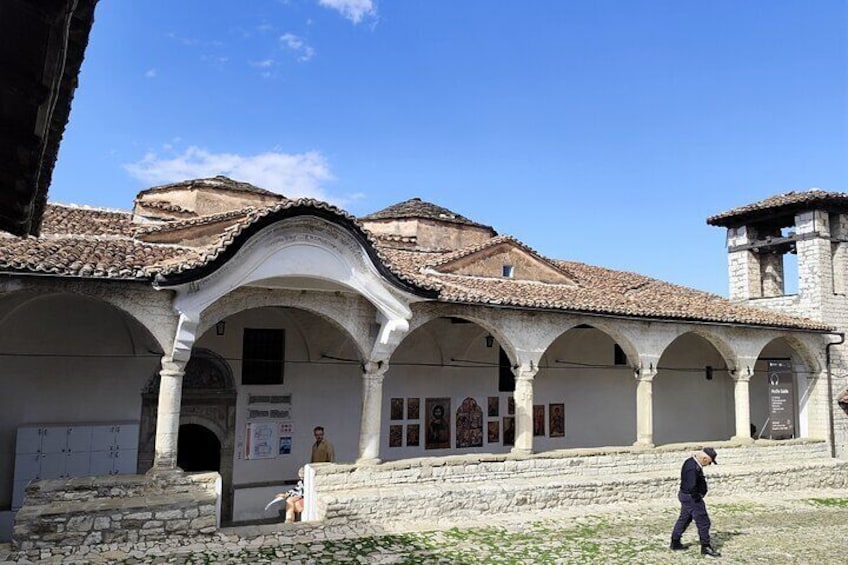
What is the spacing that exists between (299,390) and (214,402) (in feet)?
4.88

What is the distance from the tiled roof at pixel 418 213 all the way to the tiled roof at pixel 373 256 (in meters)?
1.04

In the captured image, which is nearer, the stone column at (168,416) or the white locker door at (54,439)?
the stone column at (168,416)

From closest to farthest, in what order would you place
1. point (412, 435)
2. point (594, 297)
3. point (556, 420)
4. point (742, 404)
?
point (594, 297)
point (412, 435)
point (742, 404)
point (556, 420)

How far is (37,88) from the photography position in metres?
2.27

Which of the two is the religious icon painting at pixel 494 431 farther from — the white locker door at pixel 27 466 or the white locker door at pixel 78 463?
the white locker door at pixel 27 466

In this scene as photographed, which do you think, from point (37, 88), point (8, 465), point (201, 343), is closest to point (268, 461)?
point (201, 343)

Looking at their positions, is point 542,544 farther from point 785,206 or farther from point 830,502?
point 785,206

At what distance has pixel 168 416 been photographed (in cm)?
794

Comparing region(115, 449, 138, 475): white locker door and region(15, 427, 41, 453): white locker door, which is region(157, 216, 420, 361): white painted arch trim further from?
region(15, 427, 41, 453): white locker door

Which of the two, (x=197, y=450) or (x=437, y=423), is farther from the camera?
(x=437, y=423)

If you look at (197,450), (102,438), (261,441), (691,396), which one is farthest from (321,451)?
(691,396)

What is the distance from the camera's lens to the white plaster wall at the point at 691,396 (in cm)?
1486

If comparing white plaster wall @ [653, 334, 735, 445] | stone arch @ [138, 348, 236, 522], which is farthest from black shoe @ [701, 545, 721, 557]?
white plaster wall @ [653, 334, 735, 445]

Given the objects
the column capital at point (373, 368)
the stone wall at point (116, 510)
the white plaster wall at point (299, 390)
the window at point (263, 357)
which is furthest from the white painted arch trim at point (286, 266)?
the window at point (263, 357)
